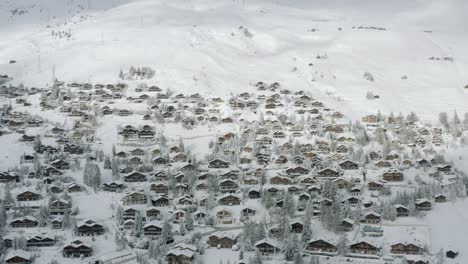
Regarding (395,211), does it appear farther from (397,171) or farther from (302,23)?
(302,23)

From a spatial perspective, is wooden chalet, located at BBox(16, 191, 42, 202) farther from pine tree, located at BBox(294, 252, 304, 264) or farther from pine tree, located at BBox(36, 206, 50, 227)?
pine tree, located at BBox(294, 252, 304, 264)

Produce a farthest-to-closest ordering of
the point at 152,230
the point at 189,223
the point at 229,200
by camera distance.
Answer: the point at 229,200 < the point at 189,223 < the point at 152,230

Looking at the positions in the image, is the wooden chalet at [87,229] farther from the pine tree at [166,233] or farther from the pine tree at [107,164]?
the pine tree at [107,164]

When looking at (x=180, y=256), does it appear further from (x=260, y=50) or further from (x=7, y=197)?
(x=260, y=50)

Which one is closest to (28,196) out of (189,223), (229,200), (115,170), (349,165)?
(115,170)

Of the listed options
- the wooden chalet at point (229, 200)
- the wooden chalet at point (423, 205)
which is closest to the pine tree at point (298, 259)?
the wooden chalet at point (229, 200)

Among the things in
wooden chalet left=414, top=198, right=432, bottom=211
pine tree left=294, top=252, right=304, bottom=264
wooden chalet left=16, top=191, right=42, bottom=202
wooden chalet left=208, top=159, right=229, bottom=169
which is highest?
wooden chalet left=208, top=159, right=229, bottom=169

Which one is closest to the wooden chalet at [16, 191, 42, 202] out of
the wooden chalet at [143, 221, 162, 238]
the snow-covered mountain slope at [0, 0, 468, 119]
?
the wooden chalet at [143, 221, 162, 238]

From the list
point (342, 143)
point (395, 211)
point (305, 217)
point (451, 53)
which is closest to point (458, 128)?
point (342, 143)
